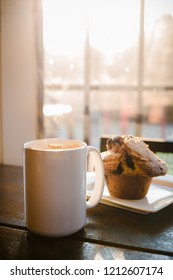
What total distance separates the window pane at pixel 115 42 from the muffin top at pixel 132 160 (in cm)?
169

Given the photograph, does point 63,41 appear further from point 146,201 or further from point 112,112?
point 146,201

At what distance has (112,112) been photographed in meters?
2.56

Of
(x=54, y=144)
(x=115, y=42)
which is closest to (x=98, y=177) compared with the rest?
(x=54, y=144)

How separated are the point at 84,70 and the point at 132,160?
5.85 ft

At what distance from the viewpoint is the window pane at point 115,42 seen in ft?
7.38

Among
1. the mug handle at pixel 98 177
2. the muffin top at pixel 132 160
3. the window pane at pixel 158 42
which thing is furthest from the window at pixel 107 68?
the mug handle at pixel 98 177

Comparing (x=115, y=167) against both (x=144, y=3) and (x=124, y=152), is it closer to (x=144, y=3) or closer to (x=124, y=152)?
(x=124, y=152)

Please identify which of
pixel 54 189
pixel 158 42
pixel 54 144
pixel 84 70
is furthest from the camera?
pixel 84 70

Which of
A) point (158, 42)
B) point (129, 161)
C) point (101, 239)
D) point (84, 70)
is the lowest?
point (101, 239)

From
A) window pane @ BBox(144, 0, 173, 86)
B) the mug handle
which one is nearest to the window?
window pane @ BBox(144, 0, 173, 86)

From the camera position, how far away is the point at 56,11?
7.47 feet

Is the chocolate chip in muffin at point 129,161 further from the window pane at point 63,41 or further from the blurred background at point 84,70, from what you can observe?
the window pane at point 63,41

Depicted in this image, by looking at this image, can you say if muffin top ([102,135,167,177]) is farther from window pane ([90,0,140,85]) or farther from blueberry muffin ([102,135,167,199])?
window pane ([90,0,140,85])

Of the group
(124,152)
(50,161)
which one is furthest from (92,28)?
(50,161)
